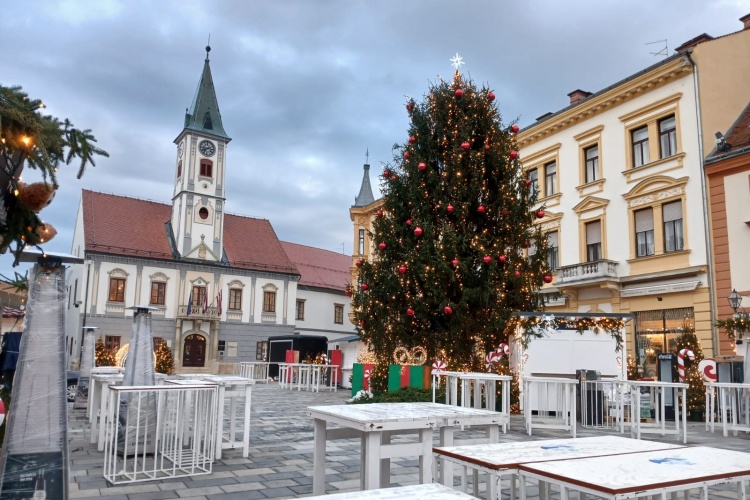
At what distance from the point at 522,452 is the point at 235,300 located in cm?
4083

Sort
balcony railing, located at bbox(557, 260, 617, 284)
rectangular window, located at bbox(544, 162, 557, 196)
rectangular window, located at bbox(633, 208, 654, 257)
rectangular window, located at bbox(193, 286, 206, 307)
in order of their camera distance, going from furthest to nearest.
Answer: rectangular window, located at bbox(193, 286, 206, 307), rectangular window, located at bbox(544, 162, 557, 196), balcony railing, located at bbox(557, 260, 617, 284), rectangular window, located at bbox(633, 208, 654, 257)

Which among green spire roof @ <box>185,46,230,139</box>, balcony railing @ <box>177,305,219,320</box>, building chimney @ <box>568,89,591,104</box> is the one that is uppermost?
green spire roof @ <box>185,46,230,139</box>

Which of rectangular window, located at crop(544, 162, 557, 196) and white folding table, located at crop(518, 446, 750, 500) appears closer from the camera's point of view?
white folding table, located at crop(518, 446, 750, 500)

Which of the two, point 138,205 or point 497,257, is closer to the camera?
point 497,257

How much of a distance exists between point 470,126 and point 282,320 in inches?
1241

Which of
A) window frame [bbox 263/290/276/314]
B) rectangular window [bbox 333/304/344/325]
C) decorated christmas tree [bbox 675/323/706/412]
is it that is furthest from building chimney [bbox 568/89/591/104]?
rectangular window [bbox 333/304/344/325]

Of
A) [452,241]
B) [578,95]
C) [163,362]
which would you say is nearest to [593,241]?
[578,95]

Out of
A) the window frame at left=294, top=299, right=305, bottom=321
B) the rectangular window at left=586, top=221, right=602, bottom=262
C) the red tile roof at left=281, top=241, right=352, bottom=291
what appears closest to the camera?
the rectangular window at left=586, top=221, right=602, bottom=262

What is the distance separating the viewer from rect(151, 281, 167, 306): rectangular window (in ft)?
131

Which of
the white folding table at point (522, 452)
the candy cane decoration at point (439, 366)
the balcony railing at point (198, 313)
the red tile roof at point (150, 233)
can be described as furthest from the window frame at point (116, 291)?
the white folding table at point (522, 452)

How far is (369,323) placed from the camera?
630 inches

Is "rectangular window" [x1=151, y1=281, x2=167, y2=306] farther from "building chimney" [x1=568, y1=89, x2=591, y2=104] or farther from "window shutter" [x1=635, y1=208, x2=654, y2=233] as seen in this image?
"window shutter" [x1=635, y1=208, x2=654, y2=233]

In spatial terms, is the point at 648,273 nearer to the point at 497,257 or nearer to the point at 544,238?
the point at 544,238

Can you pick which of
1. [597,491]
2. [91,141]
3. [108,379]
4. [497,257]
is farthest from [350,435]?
[497,257]
